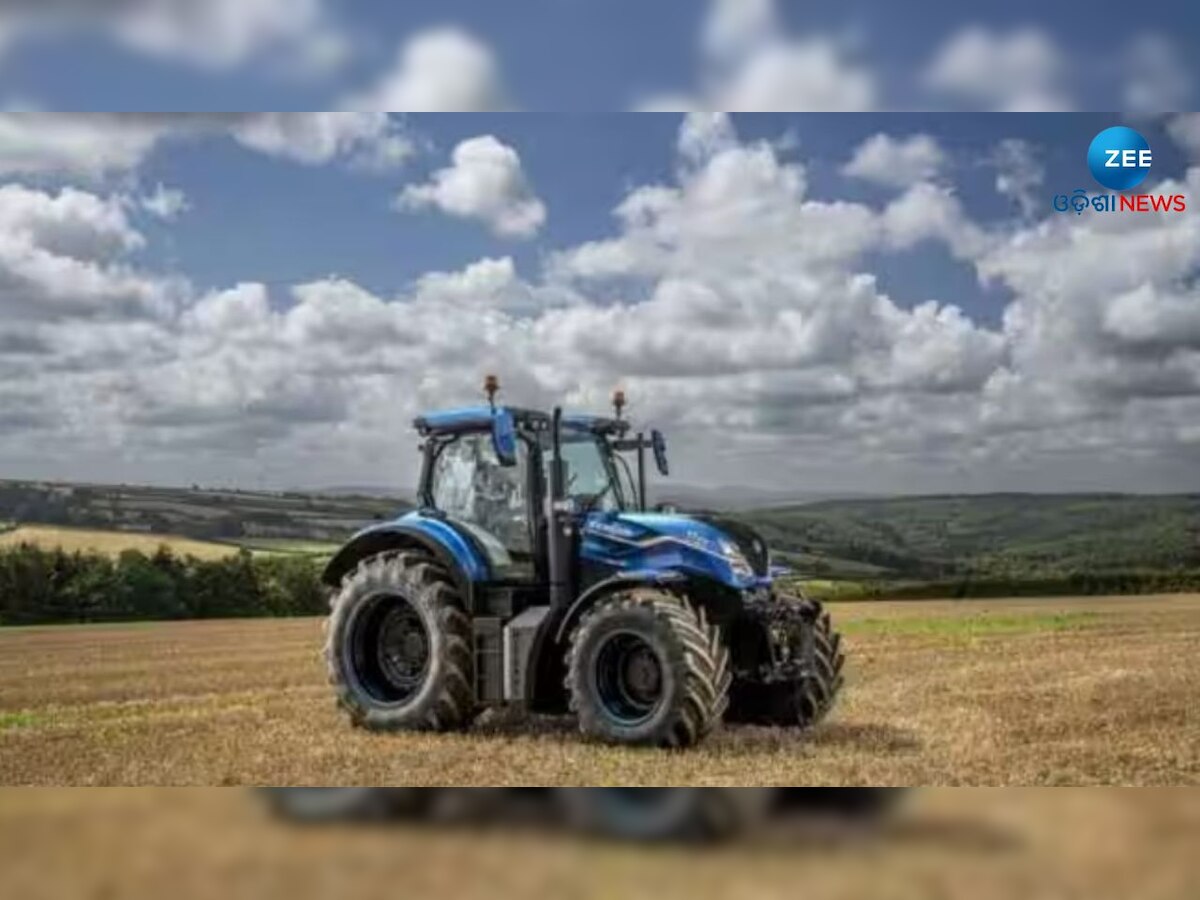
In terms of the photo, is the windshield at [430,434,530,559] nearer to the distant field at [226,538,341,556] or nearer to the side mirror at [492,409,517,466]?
the side mirror at [492,409,517,466]

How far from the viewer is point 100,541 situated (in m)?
4.83

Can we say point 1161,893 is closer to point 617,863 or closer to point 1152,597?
point 617,863

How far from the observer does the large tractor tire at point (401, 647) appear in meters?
5.07

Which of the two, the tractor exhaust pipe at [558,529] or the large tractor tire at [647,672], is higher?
the tractor exhaust pipe at [558,529]

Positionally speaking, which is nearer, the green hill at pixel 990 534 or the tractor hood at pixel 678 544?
the green hill at pixel 990 534

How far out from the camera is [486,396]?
489cm

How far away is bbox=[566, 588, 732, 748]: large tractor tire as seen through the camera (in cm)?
469

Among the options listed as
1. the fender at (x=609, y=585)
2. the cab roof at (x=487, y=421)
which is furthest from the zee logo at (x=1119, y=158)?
the fender at (x=609, y=585)

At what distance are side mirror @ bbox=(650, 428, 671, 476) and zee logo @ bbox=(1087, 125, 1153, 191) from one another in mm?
1499

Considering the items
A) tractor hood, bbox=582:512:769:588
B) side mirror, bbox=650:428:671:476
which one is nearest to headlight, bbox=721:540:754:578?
tractor hood, bbox=582:512:769:588

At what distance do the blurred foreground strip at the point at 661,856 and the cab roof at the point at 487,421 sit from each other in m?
1.42

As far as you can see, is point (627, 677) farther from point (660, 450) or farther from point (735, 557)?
point (660, 450)

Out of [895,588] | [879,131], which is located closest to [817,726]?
[895,588]

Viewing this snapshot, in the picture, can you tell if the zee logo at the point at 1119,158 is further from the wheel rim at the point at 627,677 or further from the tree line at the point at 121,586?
the tree line at the point at 121,586
